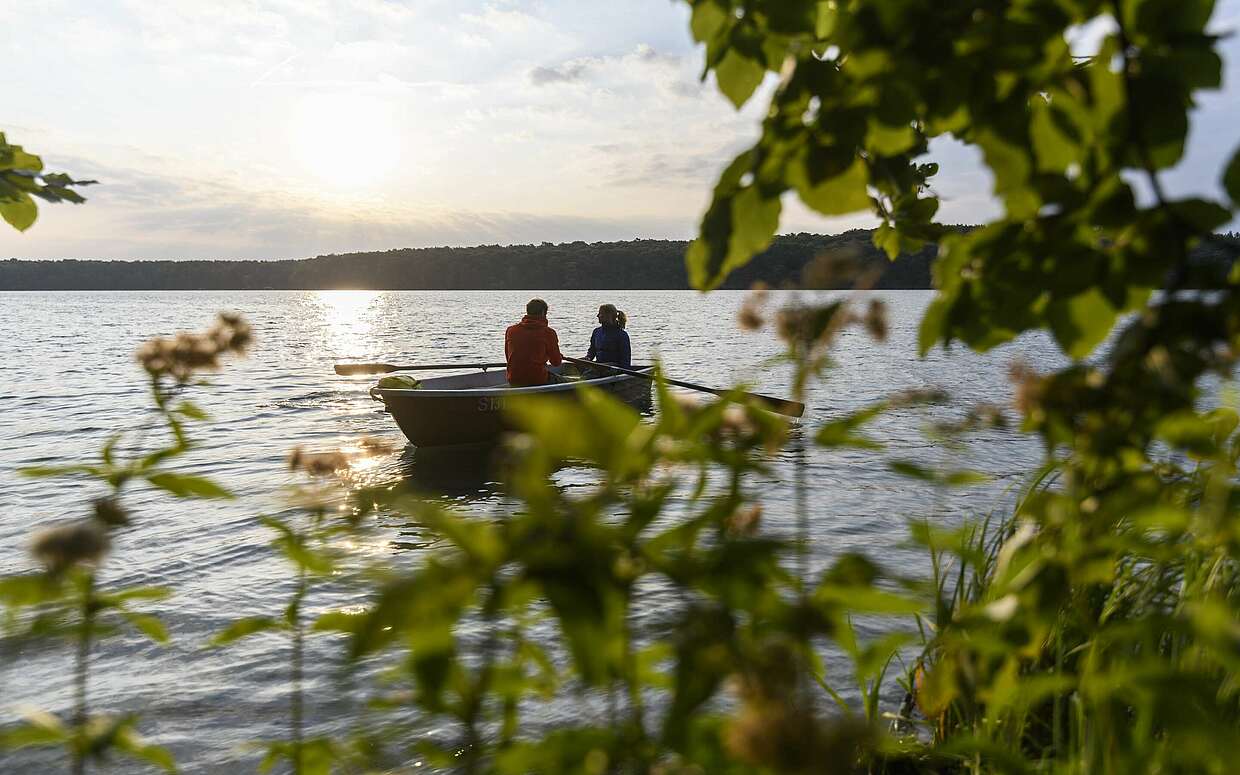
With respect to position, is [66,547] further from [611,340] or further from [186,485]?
[611,340]

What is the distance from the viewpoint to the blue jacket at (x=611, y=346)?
16.3 meters

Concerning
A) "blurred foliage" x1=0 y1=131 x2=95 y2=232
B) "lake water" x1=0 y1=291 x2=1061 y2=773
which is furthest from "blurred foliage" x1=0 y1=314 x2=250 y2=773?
"blurred foliage" x1=0 y1=131 x2=95 y2=232

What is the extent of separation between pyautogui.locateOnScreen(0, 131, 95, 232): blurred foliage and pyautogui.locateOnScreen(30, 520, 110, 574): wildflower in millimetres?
1591

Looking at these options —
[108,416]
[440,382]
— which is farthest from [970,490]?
[108,416]

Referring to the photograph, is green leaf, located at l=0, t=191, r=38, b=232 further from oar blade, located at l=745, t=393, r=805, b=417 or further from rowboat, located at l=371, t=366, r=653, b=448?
rowboat, located at l=371, t=366, r=653, b=448

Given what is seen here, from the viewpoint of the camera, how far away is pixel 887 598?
39.4 inches

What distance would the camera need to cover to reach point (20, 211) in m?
2.46

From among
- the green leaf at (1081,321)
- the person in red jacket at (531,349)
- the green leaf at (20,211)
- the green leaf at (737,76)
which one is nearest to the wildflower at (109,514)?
the green leaf at (737,76)

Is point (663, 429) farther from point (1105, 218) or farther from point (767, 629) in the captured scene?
point (1105, 218)

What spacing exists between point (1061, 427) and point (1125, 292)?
0.24m

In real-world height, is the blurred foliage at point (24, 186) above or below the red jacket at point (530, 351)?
above

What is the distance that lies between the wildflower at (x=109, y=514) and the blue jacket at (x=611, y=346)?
48.5 feet

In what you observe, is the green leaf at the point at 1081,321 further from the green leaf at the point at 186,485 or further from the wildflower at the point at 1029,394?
the green leaf at the point at 186,485

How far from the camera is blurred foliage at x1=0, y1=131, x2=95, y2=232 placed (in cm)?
238
